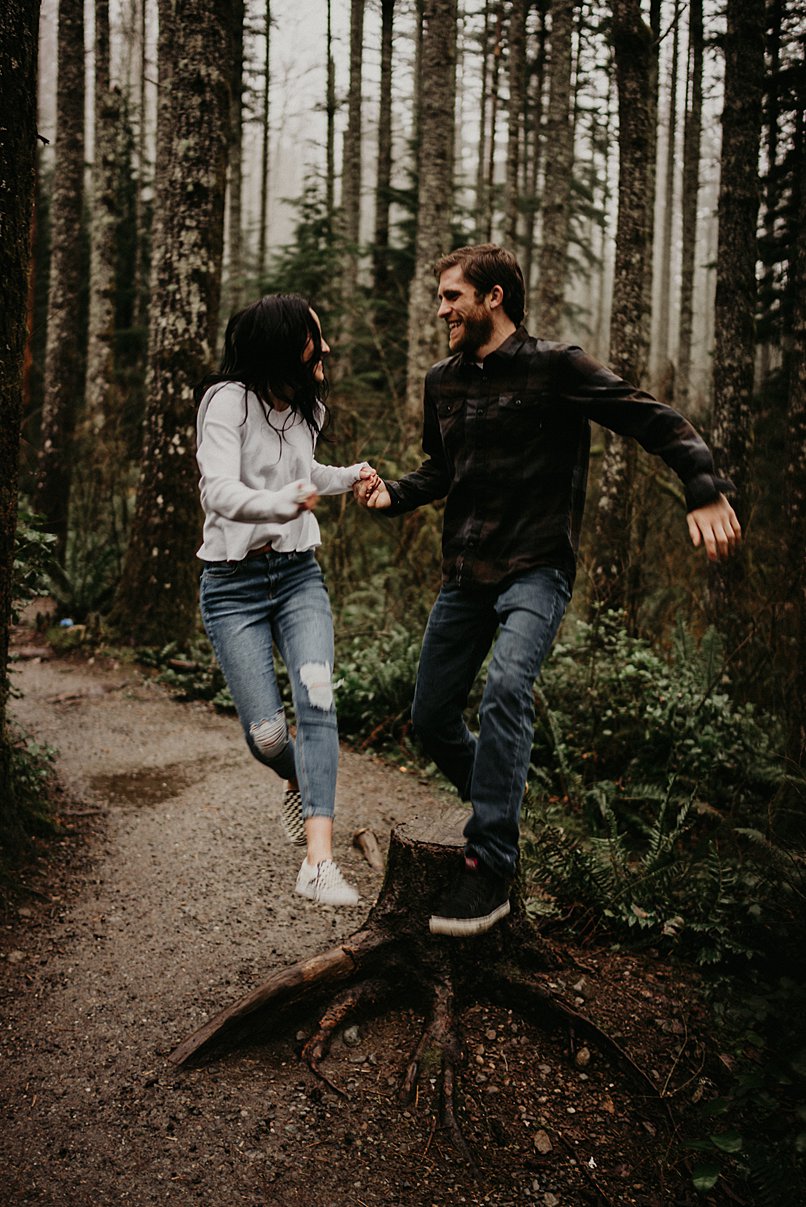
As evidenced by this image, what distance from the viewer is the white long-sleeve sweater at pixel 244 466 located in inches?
131

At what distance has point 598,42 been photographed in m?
23.6

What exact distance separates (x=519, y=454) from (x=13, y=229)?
8.66ft

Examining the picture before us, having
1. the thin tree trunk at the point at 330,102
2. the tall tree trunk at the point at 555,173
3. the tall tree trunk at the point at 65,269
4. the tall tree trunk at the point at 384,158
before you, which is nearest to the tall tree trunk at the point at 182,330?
the tall tree trunk at the point at 65,269

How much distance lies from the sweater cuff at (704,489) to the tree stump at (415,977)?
5.73 ft

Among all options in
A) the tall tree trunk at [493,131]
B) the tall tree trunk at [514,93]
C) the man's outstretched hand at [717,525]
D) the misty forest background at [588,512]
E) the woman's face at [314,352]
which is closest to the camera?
the man's outstretched hand at [717,525]

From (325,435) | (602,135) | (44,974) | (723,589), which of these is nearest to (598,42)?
(602,135)

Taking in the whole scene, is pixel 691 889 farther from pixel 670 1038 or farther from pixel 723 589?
pixel 723 589

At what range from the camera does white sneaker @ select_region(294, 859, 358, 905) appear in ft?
10.4

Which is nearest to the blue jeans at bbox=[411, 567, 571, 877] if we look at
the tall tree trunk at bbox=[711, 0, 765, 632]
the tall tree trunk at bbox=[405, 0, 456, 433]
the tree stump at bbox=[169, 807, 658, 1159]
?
the tree stump at bbox=[169, 807, 658, 1159]

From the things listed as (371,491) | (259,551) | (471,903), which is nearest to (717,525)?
(371,491)

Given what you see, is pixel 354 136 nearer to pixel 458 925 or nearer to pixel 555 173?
pixel 555 173

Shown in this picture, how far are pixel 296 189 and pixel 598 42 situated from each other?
8355 centimetres

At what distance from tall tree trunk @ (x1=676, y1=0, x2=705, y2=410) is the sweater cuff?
21179mm

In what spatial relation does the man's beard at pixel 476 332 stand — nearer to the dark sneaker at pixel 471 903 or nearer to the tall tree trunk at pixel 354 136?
the dark sneaker at pixel 471 903
